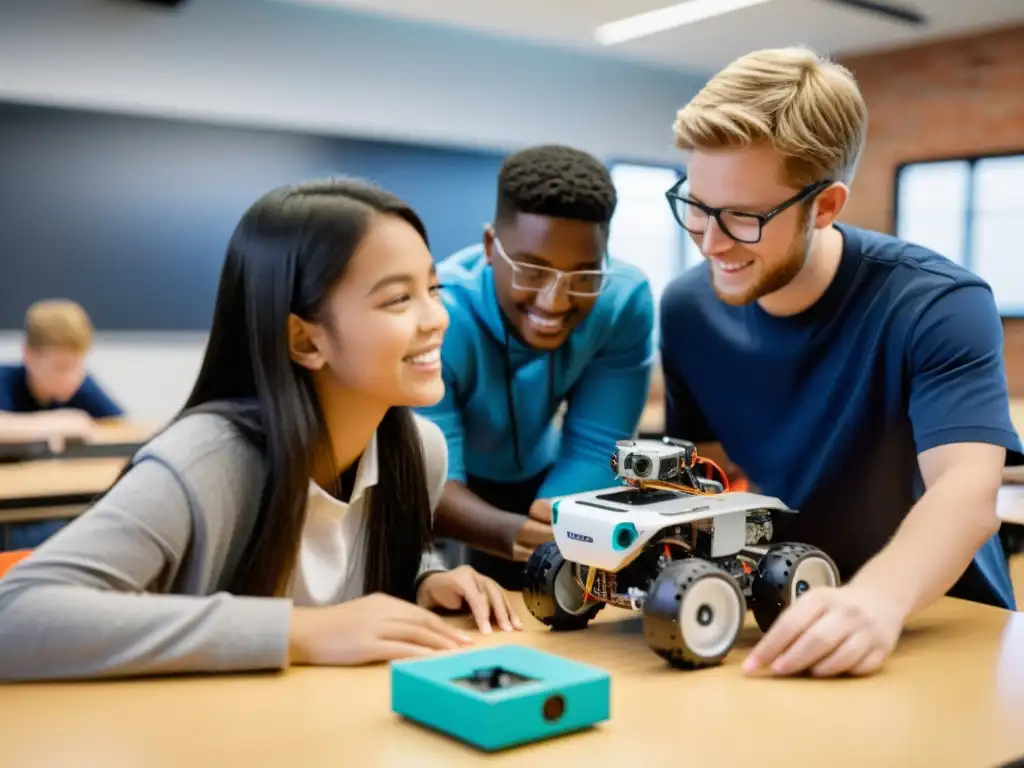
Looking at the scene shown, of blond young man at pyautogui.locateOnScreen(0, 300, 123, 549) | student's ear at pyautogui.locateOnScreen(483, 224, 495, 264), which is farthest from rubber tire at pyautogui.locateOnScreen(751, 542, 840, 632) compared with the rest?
blond young man at pyautogui.locateOnScreen(0, 300, 123, 549)

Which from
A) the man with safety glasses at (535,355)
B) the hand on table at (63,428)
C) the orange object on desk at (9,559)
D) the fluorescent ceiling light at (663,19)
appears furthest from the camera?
the fluorescent ceiling light at (663,19)

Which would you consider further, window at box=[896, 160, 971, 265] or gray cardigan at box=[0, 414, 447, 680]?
window at box=[896, 160, 971, 265]

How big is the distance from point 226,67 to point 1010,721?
5765mm

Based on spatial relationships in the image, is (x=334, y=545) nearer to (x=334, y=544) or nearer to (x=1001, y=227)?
(x=334, y=544)

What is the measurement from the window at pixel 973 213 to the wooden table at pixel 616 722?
20.2 feet

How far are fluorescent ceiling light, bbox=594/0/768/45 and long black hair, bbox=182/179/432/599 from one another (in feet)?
16.6

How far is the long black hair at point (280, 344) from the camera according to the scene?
1.31m

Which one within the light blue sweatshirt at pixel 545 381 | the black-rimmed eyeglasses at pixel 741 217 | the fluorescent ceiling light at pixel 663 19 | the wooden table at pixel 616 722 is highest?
the fluorescent ceiling light at pixel 663 19

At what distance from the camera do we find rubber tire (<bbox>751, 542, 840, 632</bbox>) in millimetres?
1284

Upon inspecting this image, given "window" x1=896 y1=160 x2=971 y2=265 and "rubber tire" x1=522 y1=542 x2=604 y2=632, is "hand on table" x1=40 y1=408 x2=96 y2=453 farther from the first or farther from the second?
"window" x1=896 y1=160 x2=971 y2=265

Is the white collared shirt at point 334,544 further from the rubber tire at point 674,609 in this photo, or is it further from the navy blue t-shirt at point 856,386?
the navy blue t-shirt at point 856,386

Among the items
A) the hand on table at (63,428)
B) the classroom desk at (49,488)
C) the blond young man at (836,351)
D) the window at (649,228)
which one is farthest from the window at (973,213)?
the blond young man at (836,351)

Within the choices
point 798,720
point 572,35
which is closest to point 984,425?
point 798,720

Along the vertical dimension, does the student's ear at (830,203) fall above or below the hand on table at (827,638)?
above
